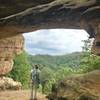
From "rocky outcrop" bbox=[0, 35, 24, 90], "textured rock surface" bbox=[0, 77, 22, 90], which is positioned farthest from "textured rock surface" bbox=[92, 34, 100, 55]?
"rocky outcrop" bbox=[0, 35, 24, 90]

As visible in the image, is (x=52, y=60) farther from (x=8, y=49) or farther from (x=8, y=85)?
(x=8, y=85)

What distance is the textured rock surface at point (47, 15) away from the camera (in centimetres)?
1955

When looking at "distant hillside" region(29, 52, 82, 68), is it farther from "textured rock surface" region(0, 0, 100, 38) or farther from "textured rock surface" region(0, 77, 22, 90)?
"textured rock surface" region(0, 0, 100, 38)

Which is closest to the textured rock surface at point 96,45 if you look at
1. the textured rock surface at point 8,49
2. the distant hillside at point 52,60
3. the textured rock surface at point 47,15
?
the textured rock surface at point 47,15

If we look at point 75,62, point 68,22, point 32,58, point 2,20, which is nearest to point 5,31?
point 2,20

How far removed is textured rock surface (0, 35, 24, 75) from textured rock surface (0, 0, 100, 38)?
10.6 metres

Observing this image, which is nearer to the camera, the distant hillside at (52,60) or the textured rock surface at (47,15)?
the textured rock surface at (47,15)

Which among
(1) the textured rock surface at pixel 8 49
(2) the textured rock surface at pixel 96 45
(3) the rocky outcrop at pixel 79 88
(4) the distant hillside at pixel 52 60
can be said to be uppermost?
(4) the distant hillside at pixel 52 60

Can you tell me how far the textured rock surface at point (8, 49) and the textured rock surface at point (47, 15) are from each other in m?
10.6

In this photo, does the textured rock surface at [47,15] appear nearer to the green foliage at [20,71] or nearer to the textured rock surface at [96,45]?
the textured rock surface at [96,45]

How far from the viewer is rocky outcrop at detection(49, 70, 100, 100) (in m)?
18.0

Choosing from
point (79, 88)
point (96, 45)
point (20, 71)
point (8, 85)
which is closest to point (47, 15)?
point (96, 45)

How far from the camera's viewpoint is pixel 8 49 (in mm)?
37844

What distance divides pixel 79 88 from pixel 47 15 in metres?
5.28
